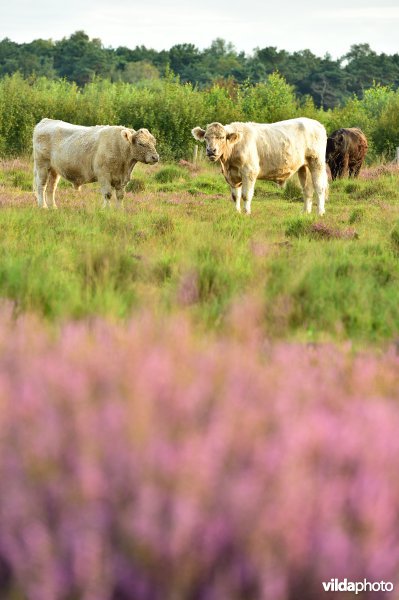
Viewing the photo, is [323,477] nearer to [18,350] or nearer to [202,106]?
[18,350]

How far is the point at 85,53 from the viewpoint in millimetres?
121688

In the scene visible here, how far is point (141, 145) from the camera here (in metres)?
13.9

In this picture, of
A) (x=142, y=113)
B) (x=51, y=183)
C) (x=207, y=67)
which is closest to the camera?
(x=51, y=183)

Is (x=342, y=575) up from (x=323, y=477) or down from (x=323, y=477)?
down

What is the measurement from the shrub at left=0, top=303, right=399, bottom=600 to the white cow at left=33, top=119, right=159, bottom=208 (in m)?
11.8

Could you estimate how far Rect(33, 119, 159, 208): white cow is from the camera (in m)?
13.9

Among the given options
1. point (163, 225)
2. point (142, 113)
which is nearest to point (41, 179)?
point (163, 225)

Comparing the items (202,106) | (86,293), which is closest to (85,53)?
(202,106)

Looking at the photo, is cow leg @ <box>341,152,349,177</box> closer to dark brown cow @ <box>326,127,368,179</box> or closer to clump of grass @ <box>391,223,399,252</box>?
dark brown cow @ <box>326,127,368,179</box>

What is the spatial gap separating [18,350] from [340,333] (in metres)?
2.15

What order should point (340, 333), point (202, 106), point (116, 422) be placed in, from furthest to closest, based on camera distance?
point (202, 106) → point (340, 333) → point (116, 422)

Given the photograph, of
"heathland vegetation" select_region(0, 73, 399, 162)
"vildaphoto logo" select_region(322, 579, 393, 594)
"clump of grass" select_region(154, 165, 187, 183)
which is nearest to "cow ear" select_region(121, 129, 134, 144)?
"clump of grass" select_region(154, 165, 187, 183)

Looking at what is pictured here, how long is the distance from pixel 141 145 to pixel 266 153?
2647 mm

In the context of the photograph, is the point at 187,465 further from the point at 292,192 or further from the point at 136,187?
the point at 292,192
